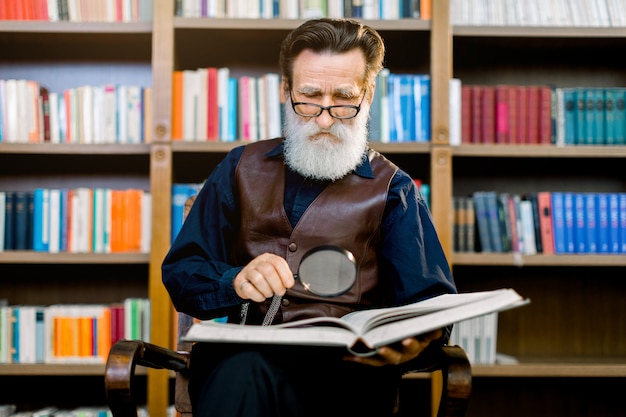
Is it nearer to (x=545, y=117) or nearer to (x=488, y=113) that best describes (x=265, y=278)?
(x=488, y=113)

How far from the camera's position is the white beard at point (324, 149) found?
1.57 meters

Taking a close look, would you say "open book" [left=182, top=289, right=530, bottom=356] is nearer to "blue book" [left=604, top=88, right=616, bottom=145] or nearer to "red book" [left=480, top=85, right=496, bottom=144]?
"red book" [left=480, top=85, right=496, bottom=144]

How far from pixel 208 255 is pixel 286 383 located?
44 centimetres

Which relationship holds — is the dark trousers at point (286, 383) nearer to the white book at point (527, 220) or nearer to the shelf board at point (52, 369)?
the shelf board at point (52, 369)

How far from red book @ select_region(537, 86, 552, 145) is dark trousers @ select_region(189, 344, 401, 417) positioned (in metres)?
1.42

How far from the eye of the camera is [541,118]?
8.11 feet

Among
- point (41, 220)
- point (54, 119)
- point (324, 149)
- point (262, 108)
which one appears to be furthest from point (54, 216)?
point (324, 149)

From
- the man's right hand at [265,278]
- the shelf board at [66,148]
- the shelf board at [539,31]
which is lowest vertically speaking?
the man's right hand at [265,278]

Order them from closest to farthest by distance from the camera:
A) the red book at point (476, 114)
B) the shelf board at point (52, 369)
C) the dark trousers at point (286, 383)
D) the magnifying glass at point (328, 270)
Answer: the dark trousers at point (286, 383) < the magnifying glass at point (328, 270) < the shelf board at point (52, 369) < the red book at point (476, 114)

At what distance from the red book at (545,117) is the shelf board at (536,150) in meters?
0.06

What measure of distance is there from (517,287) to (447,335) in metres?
1.50

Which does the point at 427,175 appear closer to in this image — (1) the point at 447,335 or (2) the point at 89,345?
(1) the point at 447,335

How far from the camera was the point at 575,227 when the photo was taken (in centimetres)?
247

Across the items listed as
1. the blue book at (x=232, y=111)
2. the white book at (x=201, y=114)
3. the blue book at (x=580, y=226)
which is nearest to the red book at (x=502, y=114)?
the blue book at (x=580, y=226)
